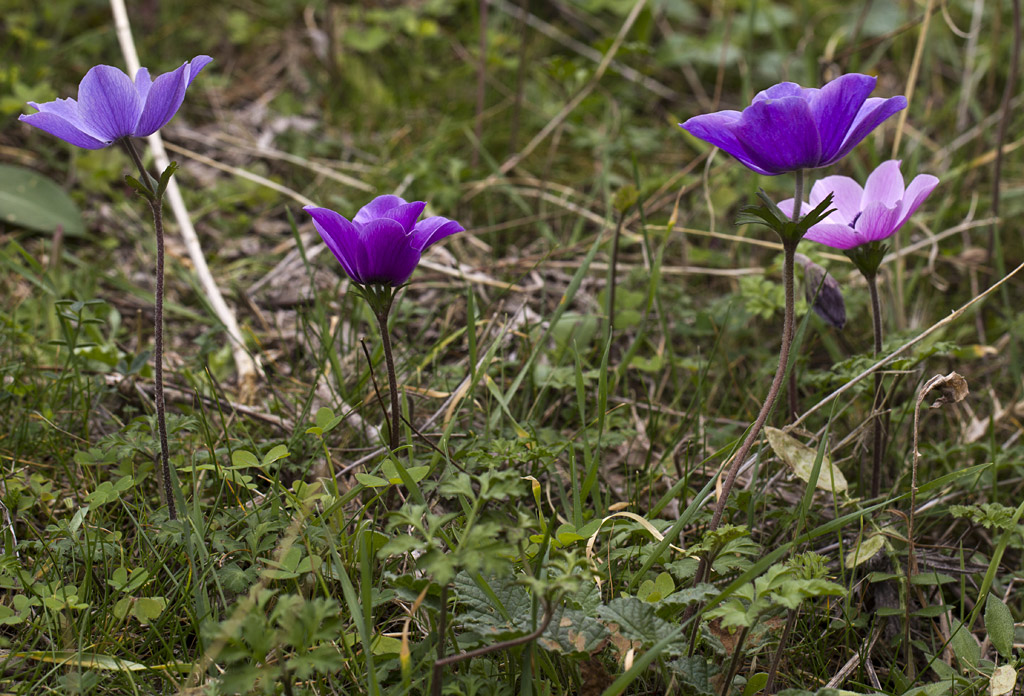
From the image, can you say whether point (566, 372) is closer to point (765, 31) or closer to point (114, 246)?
point (114, 246)

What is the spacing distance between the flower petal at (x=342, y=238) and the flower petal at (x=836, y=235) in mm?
891

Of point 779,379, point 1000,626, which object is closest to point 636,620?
point 779,379

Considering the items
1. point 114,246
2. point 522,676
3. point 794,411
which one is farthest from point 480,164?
point 522,676

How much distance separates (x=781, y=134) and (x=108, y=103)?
1179 mm

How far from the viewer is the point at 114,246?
2.84 m

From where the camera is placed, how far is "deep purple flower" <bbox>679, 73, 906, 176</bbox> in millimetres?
1292

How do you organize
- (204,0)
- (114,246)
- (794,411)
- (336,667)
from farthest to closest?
(204,0), (114,246), (794,411), (336,667)

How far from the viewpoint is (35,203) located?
2830 mm

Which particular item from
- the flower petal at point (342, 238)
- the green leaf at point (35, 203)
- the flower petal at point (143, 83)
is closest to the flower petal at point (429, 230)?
the flower petal at point (342, 238)

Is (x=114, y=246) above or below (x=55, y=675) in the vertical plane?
above

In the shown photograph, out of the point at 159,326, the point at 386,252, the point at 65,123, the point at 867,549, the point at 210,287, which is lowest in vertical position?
the point at 867,549

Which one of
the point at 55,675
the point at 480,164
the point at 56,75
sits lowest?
the point at 55,675

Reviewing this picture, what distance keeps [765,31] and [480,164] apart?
204 centimetres

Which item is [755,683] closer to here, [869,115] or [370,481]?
[370,481]
